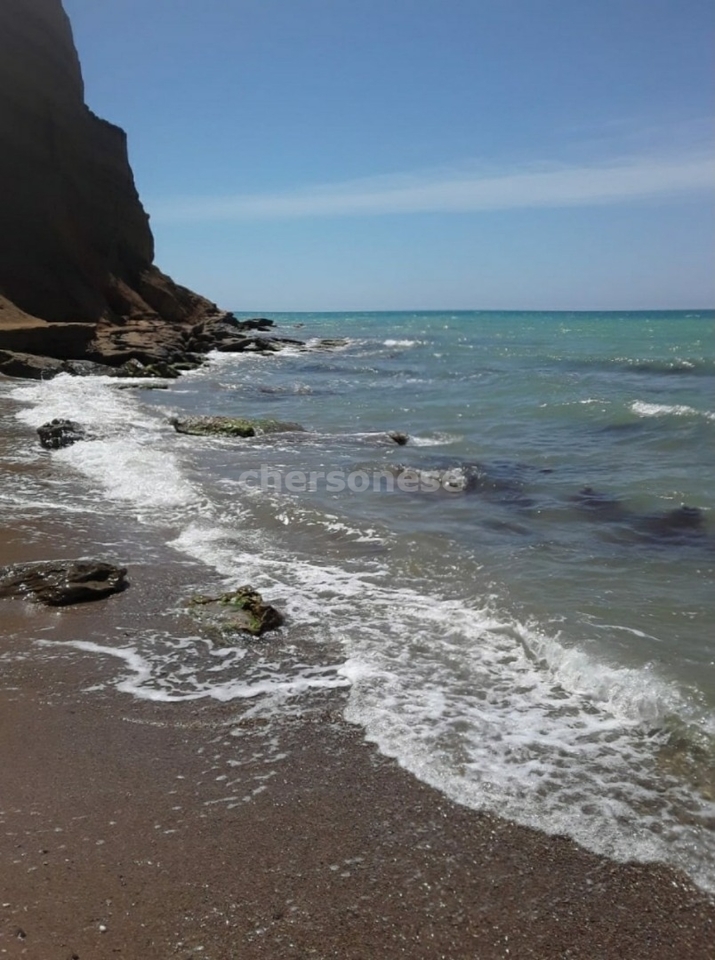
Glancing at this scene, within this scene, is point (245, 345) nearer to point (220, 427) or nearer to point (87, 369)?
point (87, 369)

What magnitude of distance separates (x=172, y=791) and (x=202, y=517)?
503cm

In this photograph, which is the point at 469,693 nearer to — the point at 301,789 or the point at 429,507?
the point at 301,789

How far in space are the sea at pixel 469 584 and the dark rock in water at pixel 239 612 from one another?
0.53ft

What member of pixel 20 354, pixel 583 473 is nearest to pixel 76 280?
pixel 20 354

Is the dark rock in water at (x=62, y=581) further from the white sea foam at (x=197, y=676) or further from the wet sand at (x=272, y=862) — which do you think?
the wet sand at (x=272, y=862)

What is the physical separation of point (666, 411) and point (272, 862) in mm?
16050

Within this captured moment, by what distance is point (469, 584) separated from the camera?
656 centimetres

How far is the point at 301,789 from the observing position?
365cm

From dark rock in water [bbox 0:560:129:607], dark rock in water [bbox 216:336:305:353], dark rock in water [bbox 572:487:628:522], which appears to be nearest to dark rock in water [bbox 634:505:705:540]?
dark rock in water [bbox 572:487:628:522]

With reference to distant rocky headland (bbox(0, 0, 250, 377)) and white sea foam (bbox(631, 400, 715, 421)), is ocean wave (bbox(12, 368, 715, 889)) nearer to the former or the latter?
white sea foam (bbox(631, 400, 715, 421))

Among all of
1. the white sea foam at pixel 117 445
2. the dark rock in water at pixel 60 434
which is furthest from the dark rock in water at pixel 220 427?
the dark rock in water at pixel 60 434

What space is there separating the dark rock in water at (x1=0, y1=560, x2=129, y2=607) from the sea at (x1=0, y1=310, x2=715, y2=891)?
813 millimetres

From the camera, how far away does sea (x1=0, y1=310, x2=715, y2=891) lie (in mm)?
3889

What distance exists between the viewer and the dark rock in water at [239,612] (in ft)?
17.8
